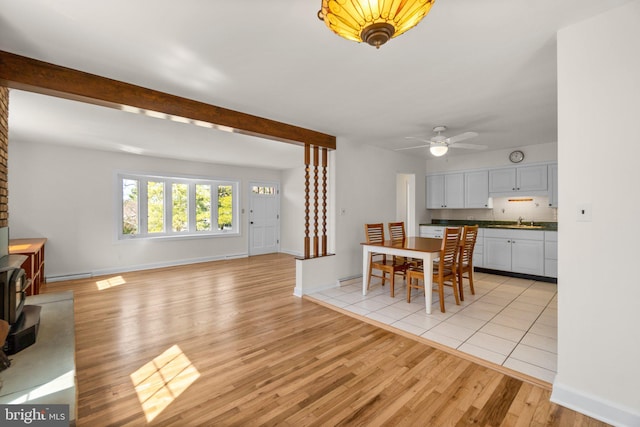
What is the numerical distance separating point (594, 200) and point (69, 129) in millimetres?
5724

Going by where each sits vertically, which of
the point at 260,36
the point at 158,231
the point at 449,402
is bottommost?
the point at 449,402

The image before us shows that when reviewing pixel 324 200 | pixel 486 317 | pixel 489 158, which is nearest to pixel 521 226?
pixel 489 158

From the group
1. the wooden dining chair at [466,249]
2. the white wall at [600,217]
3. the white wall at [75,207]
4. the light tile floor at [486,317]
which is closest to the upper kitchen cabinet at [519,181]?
the light tile floor at [486,317]

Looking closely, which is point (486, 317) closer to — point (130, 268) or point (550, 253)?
point (550, 253)

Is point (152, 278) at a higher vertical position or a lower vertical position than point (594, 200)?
lower

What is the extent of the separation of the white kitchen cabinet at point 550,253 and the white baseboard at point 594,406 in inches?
139

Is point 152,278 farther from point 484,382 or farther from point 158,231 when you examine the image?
point 484,382

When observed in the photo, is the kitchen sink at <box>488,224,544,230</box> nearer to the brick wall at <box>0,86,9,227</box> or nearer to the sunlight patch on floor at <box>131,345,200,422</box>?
the sunlight patch on floor at <box>131,345,200,422</box>

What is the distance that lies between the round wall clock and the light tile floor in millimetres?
2180

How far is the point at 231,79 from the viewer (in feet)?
8.19

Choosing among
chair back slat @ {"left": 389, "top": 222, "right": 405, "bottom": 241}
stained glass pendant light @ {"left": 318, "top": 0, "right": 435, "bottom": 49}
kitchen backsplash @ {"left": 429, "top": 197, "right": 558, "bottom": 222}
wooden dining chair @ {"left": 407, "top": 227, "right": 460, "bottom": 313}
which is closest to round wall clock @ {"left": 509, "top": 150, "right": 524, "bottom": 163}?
kitchen backsplash @ {"left": 429, "top": 197, "right": 558, "bottom": 222}

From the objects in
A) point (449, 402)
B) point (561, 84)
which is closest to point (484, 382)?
point (449, 402)

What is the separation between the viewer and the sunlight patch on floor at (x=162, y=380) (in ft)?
6.00

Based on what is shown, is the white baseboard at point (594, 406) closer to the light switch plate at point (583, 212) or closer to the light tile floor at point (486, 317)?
the light tile floor at point (486, 317)
